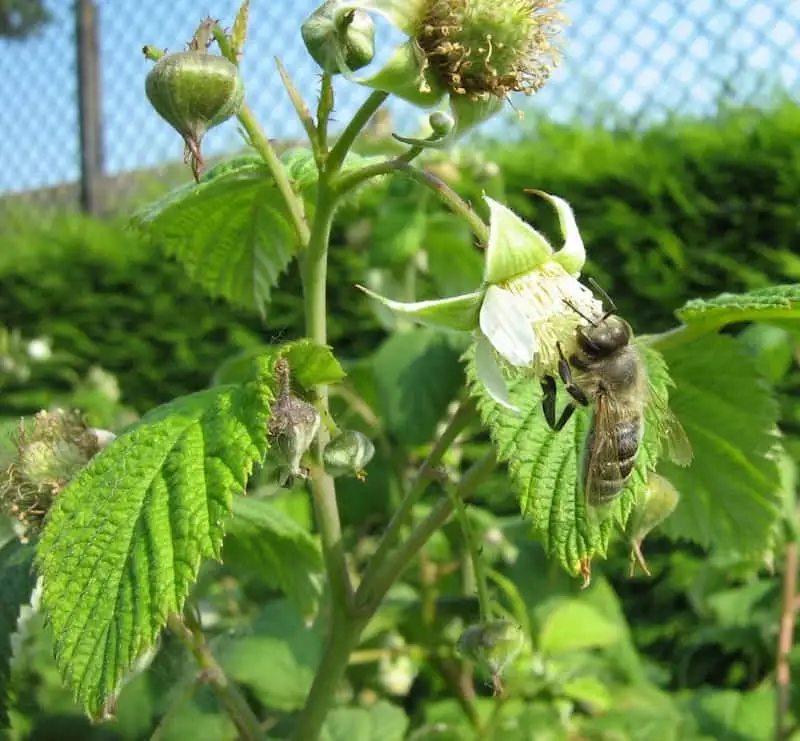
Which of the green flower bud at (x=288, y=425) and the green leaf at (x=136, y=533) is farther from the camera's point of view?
the green flower bud at (x=288, y=425)

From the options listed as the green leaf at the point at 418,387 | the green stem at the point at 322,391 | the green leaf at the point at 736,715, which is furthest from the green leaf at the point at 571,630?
the green stem at the point at 322,391

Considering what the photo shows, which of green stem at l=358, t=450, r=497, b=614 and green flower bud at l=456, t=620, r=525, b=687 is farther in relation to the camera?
green flower bud at l=456, t=620, r=525, b=687

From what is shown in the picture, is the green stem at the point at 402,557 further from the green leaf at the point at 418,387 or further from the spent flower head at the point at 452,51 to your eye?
the green leaf at the point at 418,387

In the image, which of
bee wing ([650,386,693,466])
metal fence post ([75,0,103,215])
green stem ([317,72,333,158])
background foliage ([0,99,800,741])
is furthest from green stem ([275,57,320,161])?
metal fence post ([75,0,103,215])

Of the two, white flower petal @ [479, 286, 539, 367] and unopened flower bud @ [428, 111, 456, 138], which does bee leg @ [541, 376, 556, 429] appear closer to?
white flower petal @ [479, 286, 539, 367]

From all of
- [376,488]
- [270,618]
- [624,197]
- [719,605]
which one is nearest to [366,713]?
[270,618]

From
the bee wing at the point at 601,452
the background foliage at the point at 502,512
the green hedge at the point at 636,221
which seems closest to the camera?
the bee wing at the point at 601,452
